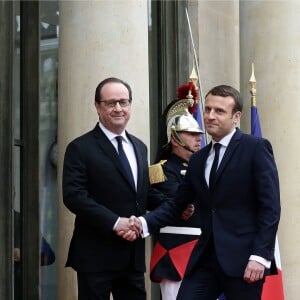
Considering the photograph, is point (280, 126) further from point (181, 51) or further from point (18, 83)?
point (18, 83)

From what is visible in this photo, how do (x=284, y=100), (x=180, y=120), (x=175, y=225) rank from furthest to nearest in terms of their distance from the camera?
(x=284, y=100)
(x=180, y=120)
(x=175, y=225)

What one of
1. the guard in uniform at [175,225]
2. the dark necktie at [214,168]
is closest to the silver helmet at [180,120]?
the guard in uniform at [175,225]

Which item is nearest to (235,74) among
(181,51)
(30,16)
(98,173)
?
(181,51)

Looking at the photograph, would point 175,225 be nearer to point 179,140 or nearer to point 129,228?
point 179,140

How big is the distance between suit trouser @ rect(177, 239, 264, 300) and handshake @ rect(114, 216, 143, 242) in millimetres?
478

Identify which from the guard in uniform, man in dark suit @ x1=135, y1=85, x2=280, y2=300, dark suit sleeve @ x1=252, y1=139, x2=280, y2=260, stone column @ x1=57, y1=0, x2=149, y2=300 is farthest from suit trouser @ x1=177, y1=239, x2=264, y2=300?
stone column @ x1=57, y1=0, x2=149, y2=300

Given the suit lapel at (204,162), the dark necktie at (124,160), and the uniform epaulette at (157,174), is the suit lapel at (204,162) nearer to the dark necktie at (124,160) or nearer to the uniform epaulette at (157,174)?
the dark necktie at (124,160)

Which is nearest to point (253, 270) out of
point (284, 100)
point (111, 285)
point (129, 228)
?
point (129, 228)

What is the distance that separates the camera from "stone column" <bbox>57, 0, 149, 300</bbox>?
7.00 meters

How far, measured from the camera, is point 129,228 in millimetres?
5770

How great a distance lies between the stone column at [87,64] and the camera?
6996 mm

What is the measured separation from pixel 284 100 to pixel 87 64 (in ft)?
7.58

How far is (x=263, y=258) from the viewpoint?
5203 millimetres

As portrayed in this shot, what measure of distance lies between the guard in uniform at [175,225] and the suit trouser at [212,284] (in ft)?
3.51
